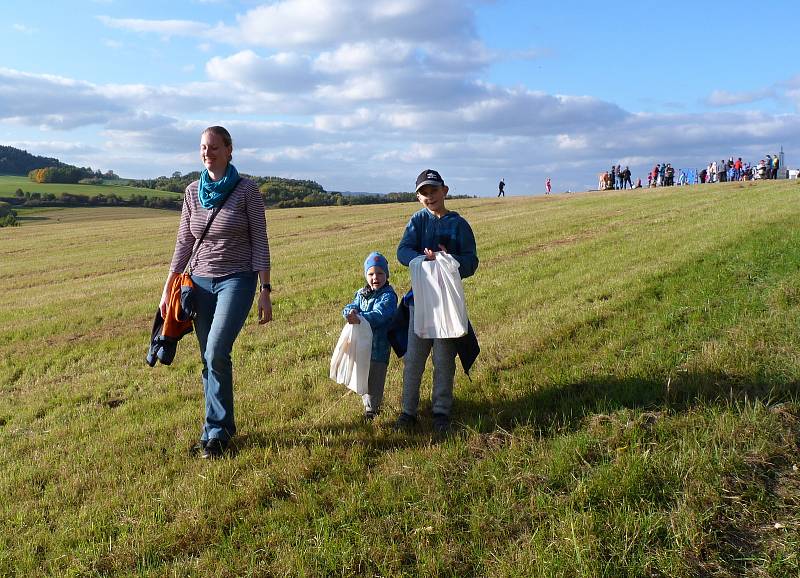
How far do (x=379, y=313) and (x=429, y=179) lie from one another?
4.12 ft

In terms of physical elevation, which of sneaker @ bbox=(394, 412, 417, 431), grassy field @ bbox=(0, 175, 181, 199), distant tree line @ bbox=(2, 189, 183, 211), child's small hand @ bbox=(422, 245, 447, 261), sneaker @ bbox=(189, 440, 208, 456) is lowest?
sneaker @ bbox=(189, 440, 208, 456)

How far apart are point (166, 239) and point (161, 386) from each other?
3038 centimetres

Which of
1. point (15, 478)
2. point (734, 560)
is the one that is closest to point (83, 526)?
point (15, 478)

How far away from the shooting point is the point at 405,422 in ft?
16.8

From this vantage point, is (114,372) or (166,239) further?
(166,239)

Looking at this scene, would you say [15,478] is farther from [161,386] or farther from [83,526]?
[161,386]

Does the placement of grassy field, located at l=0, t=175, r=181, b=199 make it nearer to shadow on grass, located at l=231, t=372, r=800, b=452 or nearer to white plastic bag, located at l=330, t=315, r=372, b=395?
white plastic bag, located at l=330, t=315, r=372, b=395

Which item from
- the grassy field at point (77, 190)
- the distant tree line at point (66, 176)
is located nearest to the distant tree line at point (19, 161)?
the distant tree line at point (66, 176)

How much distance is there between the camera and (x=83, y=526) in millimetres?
3908

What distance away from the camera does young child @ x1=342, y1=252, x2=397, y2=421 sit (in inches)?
213

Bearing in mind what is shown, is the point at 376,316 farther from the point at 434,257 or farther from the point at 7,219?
the point at 7,219

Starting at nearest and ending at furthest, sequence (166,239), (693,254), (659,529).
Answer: (659,529), (693,254), (166,239)

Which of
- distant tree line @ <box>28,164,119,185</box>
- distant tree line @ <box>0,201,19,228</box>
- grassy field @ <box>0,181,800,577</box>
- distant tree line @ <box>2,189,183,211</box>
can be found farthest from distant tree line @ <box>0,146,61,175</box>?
grassy field @ <box>0,181,800,577</box>

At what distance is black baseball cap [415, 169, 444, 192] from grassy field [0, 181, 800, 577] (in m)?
1.91
